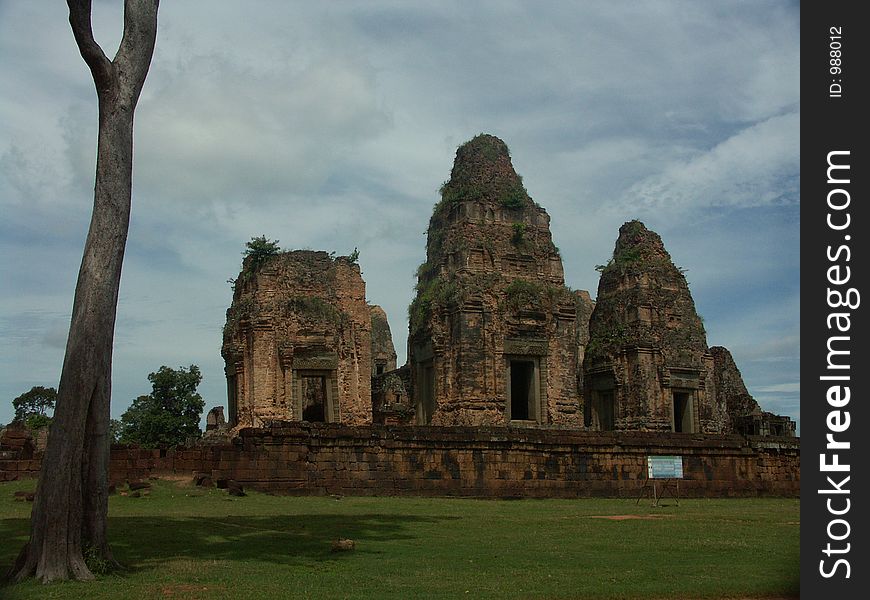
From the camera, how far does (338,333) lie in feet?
92.0

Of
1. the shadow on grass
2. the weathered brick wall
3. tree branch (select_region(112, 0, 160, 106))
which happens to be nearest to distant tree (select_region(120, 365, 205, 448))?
the weathered brick wall

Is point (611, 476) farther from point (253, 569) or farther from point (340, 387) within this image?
point (253, 569)

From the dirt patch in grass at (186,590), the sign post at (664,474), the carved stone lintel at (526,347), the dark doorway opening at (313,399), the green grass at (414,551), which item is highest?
the carved stone lintel at (526,347)

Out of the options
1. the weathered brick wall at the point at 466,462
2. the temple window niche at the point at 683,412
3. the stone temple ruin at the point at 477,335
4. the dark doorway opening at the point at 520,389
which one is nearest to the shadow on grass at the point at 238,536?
the weathered brick wall at the point at 466,462

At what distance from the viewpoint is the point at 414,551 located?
1192cm

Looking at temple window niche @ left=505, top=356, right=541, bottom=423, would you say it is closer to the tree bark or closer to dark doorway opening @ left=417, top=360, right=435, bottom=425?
dark doorway opening @ left=417, top=360, right=435, bottom=425

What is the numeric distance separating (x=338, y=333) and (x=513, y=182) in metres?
7.30

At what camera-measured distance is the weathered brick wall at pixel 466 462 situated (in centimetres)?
1989

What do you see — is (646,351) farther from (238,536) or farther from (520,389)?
(238,536)

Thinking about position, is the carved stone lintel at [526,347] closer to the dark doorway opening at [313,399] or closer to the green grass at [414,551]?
the dark doorway opening at [313,399]

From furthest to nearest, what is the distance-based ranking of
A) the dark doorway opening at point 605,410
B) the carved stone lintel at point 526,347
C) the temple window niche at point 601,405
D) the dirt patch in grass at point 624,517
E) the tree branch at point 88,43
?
the dark doorway opening at point 605,410, the temple window niche at point 601,405, the carved stone lintel at point 526,347, the dirt patch in grass at point 624,517, the tree branch at point 88,43

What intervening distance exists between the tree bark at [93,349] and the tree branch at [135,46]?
11 millimetres

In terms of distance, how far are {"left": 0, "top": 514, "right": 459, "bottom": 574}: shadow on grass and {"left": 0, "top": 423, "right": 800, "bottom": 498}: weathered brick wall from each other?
423cm

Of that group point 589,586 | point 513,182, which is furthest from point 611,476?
point 589,586
